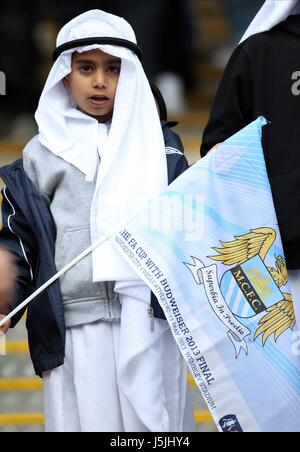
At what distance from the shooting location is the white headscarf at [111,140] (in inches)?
177

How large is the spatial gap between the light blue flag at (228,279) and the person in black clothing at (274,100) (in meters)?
0.10

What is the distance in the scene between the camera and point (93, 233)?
4.49 meters

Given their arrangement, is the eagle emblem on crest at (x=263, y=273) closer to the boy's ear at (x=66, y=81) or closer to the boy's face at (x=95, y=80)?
the boy's face at (x=95, y=80)

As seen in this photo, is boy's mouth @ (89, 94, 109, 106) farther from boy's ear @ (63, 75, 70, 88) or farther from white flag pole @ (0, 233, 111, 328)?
white flag pole @ (0, 233, 111, 328)

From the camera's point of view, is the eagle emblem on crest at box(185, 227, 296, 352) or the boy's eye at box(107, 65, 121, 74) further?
the boy's eye at box(107, 65, 121, 74)

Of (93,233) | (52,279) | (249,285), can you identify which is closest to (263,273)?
(249,285)

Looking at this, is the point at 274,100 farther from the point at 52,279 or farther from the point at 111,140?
the point at 52,279

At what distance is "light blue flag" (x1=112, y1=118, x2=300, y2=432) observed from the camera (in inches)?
170

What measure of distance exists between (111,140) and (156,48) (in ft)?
15.5

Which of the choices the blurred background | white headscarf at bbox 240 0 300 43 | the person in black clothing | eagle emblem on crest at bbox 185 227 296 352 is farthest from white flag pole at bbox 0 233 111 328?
the blurred background

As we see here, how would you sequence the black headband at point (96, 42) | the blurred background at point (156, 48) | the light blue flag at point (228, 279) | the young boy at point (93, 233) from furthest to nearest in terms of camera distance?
the blurred background at point (156, 48), the black headband at point (96, 42), the young boy at point (93, 233), the light blue flag at point (228, 279)

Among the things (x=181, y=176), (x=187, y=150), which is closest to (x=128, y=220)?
(x=181, y=176)

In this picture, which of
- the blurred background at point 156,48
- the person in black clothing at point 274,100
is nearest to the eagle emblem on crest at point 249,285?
the person in black clothing at point 274,100

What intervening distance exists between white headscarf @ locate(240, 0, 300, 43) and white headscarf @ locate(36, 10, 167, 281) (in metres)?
0.47
